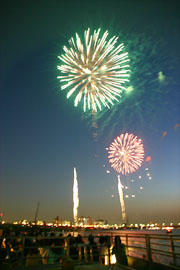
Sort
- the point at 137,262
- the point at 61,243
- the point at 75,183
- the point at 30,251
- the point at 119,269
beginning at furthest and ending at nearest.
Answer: the point at 75,183 < the point at 137,262 < the point at 61,243 < the point at 30,251 < the point at 119,269

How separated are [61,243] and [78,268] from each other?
7.28 ft

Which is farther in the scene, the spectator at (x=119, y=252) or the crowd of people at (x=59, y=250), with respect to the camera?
the spectator at (x=119, y=252)

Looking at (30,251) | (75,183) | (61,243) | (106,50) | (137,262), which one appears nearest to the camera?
(30,251)

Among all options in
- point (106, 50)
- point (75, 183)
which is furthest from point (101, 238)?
point (75, 183)

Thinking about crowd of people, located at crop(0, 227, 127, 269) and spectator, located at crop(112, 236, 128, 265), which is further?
spectator, located at crop(112, 236, 128, 265)

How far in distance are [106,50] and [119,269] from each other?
15.6 m

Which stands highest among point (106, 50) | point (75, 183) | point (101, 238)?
point (106, 50)

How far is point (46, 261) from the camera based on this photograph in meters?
9.44

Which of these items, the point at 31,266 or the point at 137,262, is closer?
the point at 31,266

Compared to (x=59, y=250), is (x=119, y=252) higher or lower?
lower

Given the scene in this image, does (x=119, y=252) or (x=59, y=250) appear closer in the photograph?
(x=59, y=250)

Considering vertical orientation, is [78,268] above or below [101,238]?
below

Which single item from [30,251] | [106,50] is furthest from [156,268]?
[106,50]

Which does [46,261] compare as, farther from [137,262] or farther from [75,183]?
[75,183]
